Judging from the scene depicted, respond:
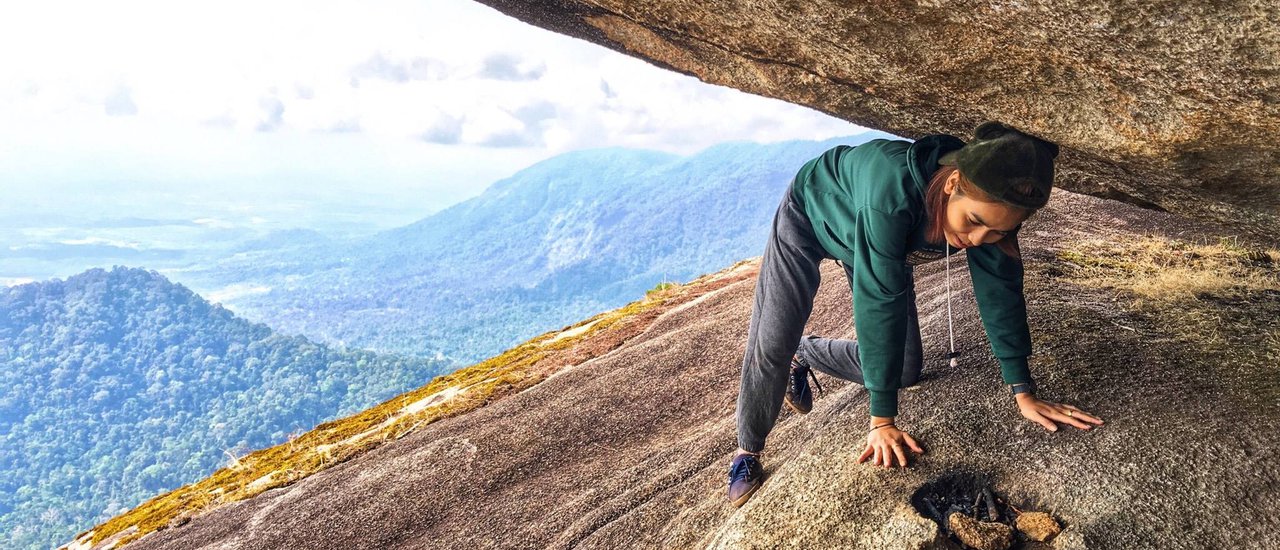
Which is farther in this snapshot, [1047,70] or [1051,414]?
[1047,70]

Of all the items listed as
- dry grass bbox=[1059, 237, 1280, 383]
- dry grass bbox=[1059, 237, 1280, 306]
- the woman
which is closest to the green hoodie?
the woman

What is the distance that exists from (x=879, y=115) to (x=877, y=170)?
4.24 metres

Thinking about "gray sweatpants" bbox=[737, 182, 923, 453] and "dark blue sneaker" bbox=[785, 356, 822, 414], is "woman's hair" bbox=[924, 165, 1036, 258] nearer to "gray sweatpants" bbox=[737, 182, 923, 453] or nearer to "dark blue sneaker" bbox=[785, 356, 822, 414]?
"gray sweatpants" bbox=[737, 182, 923, 453]

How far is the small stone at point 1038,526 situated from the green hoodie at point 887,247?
1.31m

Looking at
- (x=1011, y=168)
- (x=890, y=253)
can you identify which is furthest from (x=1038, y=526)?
(x=1011, y=168)

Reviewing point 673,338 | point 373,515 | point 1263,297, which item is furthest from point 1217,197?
point 373,515

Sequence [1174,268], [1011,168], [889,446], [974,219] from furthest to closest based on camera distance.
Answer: [1174,268]
[889,446]
[974,219]
[1011,168]

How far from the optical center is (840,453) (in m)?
7.41

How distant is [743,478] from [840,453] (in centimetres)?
110

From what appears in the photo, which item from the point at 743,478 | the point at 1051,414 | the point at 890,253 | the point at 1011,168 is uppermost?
the point at 1011,168

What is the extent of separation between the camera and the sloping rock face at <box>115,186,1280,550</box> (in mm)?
6582

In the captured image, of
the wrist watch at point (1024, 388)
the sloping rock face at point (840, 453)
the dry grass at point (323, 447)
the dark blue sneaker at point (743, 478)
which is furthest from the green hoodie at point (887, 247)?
the dry grass at point (323, 447)

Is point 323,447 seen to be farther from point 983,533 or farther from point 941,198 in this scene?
point 941,198

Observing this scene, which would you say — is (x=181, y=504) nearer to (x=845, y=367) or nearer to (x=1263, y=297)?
(x=845, y=367)
